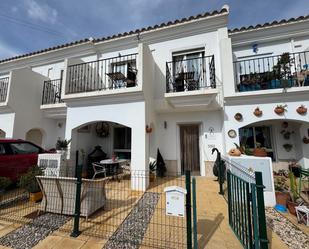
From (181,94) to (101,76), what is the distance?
189 inches

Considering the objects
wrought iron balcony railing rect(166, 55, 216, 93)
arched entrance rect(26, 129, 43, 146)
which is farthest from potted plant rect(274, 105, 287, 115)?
arched entrance rect(26, 129, 43, 146)

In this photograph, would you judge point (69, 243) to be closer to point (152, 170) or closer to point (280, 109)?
point (152, 170)

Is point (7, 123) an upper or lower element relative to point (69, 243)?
upper

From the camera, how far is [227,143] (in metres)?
6.55

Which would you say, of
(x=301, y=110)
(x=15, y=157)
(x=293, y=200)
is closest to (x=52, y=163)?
(x=15, y=157)

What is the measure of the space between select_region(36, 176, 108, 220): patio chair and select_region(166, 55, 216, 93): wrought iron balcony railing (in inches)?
210

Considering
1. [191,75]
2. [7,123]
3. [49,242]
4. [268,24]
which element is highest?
[268,24]

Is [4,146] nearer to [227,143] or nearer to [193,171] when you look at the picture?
[193,171]

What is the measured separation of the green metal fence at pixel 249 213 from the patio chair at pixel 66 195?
3115mm

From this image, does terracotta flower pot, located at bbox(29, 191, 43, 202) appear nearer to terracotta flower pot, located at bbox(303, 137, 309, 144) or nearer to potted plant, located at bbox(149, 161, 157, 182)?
potted plant, located at bbox(149, 161, 157, 182)

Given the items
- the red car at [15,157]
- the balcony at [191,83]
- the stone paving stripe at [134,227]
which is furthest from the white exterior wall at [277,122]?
the red car at [15,157]

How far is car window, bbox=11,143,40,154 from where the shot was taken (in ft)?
19.9

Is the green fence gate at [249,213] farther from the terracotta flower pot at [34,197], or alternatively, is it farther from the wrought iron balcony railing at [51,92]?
the wrought iron balcony railing at [51,92]

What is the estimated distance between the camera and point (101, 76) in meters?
8.77
